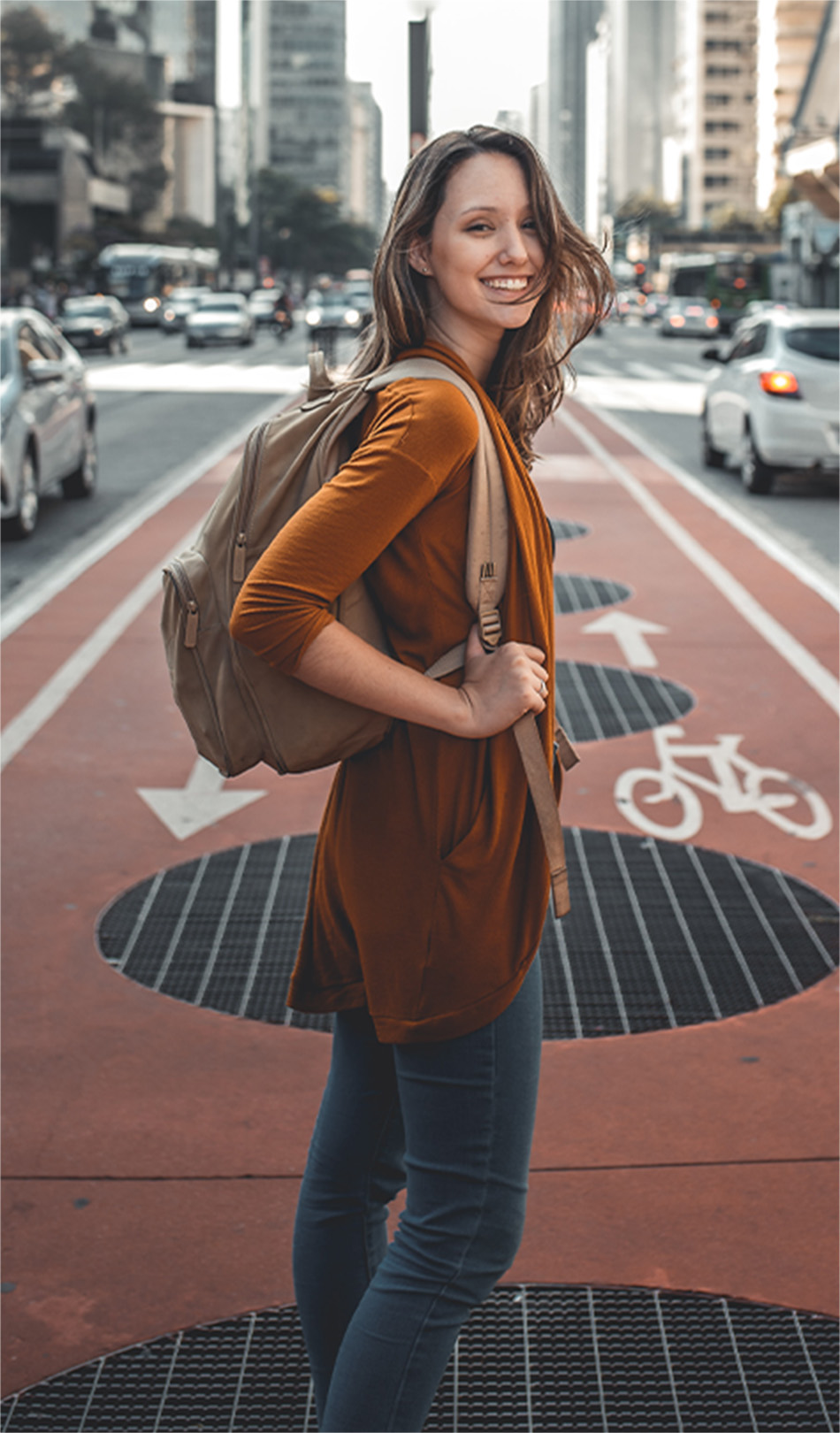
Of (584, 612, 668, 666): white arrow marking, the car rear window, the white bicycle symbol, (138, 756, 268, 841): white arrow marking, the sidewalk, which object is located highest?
the car rear window

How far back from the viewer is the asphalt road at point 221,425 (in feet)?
43.0

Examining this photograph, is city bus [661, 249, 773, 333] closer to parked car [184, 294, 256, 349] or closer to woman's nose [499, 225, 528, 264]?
parked car [184, 294, 256, 349]

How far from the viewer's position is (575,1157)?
12.5 ft

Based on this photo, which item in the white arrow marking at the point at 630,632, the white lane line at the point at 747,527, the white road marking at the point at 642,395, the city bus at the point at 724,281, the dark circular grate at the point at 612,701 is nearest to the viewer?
the dark circular grate at the point at 612,701

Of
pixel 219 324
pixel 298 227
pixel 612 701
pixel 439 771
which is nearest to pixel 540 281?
pixel 439 771

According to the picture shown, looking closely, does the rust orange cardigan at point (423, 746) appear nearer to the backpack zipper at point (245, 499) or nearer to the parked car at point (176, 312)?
the backpack zipper at point (245, 499)

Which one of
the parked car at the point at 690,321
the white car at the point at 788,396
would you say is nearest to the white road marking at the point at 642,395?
the white car at the point at 788,396

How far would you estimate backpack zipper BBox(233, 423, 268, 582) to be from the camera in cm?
219

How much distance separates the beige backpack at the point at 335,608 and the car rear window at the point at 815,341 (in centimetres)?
1400

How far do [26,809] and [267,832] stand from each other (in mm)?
931

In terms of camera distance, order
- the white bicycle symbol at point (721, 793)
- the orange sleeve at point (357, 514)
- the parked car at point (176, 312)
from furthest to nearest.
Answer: the parked car at point (176, 312), the white bicycle symbol at point (721, 793), the orange sleeve at point (357, 514)

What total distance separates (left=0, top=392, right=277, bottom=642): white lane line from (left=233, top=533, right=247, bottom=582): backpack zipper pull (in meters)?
6.29

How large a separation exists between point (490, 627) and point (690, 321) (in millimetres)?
60774

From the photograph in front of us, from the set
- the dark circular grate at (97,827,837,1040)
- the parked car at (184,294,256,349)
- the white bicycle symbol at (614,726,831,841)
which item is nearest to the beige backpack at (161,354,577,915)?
the dark circular grate at (97,827,837,1040)
